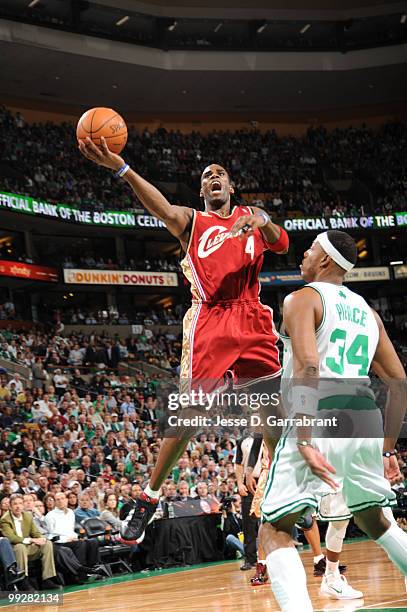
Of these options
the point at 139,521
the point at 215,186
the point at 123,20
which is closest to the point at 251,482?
the point at 139,521

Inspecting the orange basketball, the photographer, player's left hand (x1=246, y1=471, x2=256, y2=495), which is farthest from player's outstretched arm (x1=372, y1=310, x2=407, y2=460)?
the photographer

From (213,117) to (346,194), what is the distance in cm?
758

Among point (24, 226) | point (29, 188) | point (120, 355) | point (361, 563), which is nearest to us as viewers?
point (361, 563)

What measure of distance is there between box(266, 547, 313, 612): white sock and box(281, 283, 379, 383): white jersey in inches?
37.3

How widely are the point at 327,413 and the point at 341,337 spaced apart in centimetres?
42

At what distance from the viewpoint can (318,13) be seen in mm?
36188

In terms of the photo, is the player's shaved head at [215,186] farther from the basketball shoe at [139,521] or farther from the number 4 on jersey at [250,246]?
the basketball shoe at [139,521]

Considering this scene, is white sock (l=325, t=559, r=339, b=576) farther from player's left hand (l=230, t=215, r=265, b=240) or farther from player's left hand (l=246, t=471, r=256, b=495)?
player's left hand (l=230, t=215, r=265, b=240)

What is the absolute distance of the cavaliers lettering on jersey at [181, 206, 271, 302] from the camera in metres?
6.22

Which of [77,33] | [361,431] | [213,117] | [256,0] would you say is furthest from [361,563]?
[213,117]

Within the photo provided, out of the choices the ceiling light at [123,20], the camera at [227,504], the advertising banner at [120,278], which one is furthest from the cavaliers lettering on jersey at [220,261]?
the ceiling light at [123,20]

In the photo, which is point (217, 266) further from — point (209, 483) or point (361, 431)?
point (209, 483)

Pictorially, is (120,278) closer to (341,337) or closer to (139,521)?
(139,521)

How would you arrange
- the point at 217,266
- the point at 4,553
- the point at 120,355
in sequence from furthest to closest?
the point at 120,355 < the point at 4,553 < the point at 217,266
